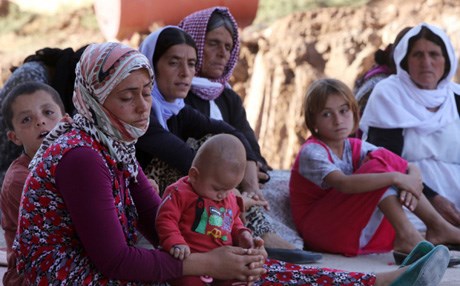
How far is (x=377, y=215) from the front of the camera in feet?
18.5

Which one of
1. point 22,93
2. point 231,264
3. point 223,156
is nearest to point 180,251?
point 231,264

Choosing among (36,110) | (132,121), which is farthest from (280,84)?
(132,121)

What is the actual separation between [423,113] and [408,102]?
12 centimetres

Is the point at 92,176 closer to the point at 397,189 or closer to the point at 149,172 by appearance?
the point at 149,172

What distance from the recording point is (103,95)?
3262 mm

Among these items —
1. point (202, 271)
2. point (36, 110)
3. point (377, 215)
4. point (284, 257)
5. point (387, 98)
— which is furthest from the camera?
point (387, 98)

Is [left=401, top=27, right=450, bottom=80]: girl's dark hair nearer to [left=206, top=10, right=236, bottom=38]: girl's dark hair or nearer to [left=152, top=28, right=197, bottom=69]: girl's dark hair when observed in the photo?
[left=206, top=10, right=236, bottom=38]: girl's dark hair

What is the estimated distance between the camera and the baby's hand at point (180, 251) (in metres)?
3.32

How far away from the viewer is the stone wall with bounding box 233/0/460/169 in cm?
1302

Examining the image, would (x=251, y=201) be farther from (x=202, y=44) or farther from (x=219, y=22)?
(x=219, y=22)

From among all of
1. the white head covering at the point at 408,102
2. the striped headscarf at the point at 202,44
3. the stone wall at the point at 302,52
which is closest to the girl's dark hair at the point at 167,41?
the striped headscarf at the point at 202,44

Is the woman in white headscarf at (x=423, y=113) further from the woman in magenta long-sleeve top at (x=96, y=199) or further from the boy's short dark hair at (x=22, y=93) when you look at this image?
the woman in magenta long-sleeve top at (x=96, y=199)

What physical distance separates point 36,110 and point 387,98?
9.22ft

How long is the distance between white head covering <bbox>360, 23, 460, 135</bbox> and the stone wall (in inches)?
256
